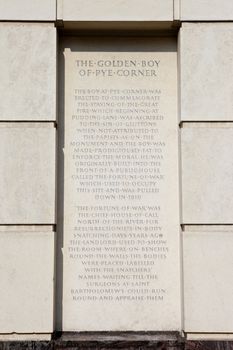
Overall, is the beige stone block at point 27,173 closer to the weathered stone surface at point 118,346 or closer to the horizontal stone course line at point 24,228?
the horizontal stone course line at point 24,228

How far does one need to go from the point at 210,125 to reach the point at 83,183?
1526mm

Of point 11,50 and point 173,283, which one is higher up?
point 11,50

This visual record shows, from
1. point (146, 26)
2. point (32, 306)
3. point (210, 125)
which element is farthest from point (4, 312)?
point (146, 26)

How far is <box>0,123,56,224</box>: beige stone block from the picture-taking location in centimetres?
662

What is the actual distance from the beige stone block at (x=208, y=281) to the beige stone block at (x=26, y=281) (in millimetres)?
1430

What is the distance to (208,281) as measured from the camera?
654cm
